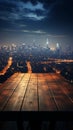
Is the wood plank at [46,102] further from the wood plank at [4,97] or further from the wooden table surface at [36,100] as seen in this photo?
the wood plank at [4,97]

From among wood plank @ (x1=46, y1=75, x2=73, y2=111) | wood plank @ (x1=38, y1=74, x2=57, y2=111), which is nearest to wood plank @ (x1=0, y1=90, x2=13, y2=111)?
wood plank @ (x1=38, y1=74, x2=57, y2=111)

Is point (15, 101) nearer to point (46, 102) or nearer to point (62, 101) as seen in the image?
point (46, 102)

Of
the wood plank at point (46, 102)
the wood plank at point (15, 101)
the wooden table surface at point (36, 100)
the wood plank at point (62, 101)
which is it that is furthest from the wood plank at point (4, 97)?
the wood plank at point (62, 101)

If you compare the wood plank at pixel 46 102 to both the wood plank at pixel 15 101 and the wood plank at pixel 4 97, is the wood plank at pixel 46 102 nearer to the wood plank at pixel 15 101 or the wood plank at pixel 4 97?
the wood plank at pixel 15 101

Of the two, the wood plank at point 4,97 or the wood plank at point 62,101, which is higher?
the wood plank at point 4,97

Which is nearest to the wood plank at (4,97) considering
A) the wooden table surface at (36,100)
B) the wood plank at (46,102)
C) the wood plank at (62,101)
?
the wooden table surface at (36,100)

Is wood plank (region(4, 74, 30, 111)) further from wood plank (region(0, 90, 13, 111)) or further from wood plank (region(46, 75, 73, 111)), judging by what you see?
wood plank (region(46, 75, 73, 111))

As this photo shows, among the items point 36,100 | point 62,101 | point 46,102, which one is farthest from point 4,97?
point 62,101

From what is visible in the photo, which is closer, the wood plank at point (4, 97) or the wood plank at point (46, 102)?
the wood plank at point (46, 102)
